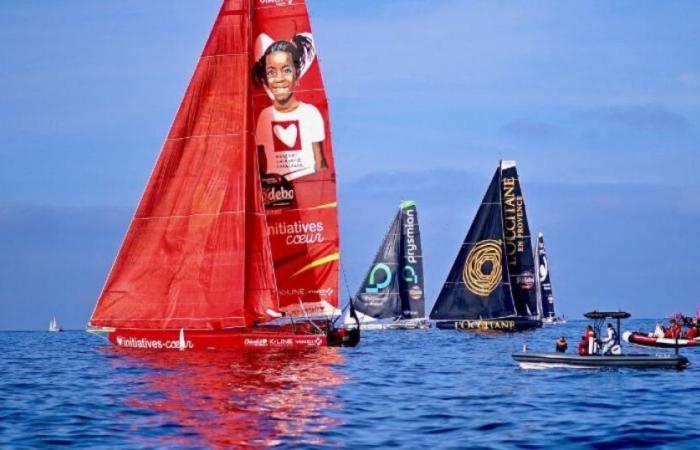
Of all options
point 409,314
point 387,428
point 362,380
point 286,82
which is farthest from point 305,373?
point 409,314

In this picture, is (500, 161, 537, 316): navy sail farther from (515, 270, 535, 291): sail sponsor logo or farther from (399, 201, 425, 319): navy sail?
(399, 201, 425, 319): navy sail

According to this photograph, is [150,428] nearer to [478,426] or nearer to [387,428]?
[387,428]

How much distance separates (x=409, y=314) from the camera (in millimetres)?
100188

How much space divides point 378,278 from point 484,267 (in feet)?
52.6

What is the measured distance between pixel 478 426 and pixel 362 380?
42.1 ft

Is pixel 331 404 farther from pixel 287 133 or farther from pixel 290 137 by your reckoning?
pixel 287 133

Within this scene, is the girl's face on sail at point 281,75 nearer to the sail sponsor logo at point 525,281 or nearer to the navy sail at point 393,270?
the sail sponsor logo at point 525,281

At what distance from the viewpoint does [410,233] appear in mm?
98562

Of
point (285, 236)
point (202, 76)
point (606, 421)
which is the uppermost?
point (202, 76)

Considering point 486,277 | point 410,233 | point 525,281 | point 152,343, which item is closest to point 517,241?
point 525,281

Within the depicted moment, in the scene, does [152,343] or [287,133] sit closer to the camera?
[152,343]

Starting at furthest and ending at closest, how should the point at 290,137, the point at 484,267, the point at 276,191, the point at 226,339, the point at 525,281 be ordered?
the point at 525,281 → the point at 484,267 → the point at 276,191 → the point at 290,137 → the point at 226,339

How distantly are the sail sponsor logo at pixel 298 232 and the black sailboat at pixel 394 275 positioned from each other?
4335 cm

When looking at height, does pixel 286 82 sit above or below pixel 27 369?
above
